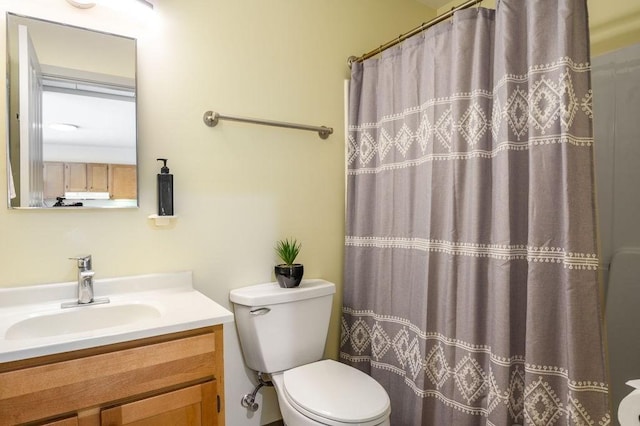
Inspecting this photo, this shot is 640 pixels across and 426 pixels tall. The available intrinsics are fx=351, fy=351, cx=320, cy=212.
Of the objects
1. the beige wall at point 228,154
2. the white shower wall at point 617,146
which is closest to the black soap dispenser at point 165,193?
the beige wall at point 228,154

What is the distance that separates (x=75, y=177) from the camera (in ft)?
4.26

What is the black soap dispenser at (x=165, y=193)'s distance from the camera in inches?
55.4

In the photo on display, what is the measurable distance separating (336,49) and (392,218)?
0.99 metres

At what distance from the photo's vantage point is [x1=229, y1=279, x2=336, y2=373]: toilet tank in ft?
4.98

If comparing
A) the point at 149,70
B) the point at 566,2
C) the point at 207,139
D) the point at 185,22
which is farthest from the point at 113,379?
the point at 566,2

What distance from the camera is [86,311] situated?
121 cm

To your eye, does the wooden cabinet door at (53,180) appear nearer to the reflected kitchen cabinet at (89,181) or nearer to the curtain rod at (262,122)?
the reflected kitchen cabinet at (89,181)

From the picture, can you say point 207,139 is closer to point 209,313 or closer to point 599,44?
point 209,313

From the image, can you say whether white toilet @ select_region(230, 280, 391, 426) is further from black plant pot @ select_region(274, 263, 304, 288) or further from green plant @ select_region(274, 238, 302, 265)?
green plant @ select_region(274, 238, 302, 265)

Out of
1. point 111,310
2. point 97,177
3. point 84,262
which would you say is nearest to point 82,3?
point 97,177

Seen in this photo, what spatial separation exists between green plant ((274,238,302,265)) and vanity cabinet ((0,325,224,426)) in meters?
0.62

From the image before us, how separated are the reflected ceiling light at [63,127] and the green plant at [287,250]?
960 millimetres

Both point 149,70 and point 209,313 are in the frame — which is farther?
point 149,70

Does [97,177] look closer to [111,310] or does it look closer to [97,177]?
[97,177]
